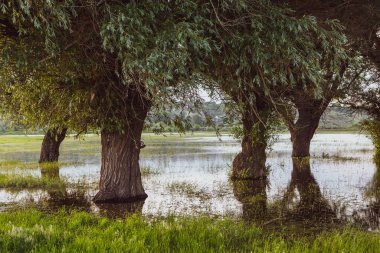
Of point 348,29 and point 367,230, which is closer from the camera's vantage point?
point 367,230

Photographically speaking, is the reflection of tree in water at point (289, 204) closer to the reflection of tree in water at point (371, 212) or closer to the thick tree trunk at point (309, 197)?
the thick tree trunk at point (309, 197)

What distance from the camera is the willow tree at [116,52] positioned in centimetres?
856

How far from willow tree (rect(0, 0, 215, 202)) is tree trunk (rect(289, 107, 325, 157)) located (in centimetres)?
2251

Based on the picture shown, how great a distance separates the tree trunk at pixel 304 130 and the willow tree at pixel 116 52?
22506mm

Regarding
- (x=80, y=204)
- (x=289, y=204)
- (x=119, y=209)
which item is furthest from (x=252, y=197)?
(x=80, y=204)

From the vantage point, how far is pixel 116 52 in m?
10.7

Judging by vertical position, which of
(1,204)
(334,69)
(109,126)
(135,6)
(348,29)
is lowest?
(1,204)

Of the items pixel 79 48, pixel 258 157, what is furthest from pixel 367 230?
pixel 258 157

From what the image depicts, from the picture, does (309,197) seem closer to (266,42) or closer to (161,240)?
(266,42)

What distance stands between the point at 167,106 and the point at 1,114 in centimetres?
1362

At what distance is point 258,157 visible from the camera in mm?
23047

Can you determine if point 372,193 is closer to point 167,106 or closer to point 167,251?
point 167,106

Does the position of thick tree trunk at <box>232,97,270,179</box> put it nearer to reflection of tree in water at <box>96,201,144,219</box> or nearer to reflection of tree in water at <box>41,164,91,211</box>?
reflection of tree in water at <box>96,201,144,219</box>

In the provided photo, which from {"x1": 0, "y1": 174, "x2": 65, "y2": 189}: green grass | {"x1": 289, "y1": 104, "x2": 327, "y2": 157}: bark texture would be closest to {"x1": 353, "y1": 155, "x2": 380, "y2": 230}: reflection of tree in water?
{"x1": 0, "y1": 174, "x2": 65, "y2": 189}: green grass
